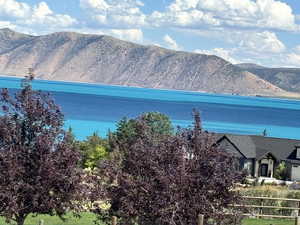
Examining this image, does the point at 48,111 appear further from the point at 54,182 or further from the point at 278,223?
the point at 278,223

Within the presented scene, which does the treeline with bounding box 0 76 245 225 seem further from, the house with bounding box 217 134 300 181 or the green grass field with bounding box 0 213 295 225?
the house with bounding box 217 134 300 181

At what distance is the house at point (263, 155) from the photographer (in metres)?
65.7

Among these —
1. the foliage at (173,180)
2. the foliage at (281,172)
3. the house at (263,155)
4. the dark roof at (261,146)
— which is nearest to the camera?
the foliage at (173,180)

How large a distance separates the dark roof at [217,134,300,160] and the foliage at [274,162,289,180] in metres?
1.16

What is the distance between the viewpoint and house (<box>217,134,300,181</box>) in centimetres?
6569

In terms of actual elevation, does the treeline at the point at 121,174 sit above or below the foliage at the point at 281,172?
below

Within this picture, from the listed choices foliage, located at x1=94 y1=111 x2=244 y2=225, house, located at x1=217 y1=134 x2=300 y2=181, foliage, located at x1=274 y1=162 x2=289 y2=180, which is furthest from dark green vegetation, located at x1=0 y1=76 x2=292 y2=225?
foliage, located at x1=274 y1=162 x2=289 y2=180

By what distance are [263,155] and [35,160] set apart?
52799mm

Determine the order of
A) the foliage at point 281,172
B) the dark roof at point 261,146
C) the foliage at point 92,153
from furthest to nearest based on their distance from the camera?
the dark roof at point 261,146, the foliage at point 281,172, the foliage at point 92,153

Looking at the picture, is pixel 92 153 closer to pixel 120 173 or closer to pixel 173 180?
pixel 120 173

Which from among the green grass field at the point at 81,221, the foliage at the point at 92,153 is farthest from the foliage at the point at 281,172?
the green grass field at the point at 81,221

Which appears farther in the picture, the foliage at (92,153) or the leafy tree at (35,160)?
the foliage at (92,153)

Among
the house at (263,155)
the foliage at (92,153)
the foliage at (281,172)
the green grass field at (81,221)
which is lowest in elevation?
the green grass field at (81,221)

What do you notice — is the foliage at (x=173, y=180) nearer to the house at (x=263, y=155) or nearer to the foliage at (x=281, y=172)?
the house at (x=263, y=155)
